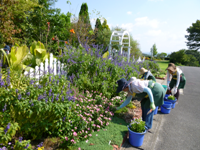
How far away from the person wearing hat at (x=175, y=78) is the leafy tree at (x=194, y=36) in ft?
164

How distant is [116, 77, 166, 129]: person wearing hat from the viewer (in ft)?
9.71

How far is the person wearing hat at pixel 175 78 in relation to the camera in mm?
4652

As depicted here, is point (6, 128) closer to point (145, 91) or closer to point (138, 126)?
point (138, 126)

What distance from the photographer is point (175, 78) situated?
4938mm

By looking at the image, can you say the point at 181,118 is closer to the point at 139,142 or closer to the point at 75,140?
the point at 139,142

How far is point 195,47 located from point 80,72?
55.7m

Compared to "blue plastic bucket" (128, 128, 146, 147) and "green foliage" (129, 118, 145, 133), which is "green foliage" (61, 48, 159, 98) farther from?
"blue plastic bucket" (128, 128, 146, 147)

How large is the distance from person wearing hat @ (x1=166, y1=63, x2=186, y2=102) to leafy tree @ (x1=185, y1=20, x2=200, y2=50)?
49.9m

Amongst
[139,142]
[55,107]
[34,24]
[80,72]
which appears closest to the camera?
[55,107]

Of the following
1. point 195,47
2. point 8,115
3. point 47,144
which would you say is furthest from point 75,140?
point 195,47

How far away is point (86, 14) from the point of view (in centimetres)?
1606

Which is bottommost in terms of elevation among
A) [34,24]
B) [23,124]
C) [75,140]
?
[75,140]

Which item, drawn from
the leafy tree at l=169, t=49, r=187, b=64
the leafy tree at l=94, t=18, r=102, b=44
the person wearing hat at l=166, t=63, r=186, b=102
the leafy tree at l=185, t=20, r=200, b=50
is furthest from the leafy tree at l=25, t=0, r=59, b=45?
the leafy tree at l=185, t=20, r=200, b=50

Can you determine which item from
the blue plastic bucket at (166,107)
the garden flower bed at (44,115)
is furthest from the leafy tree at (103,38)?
the garden flower bed at (44,115)
